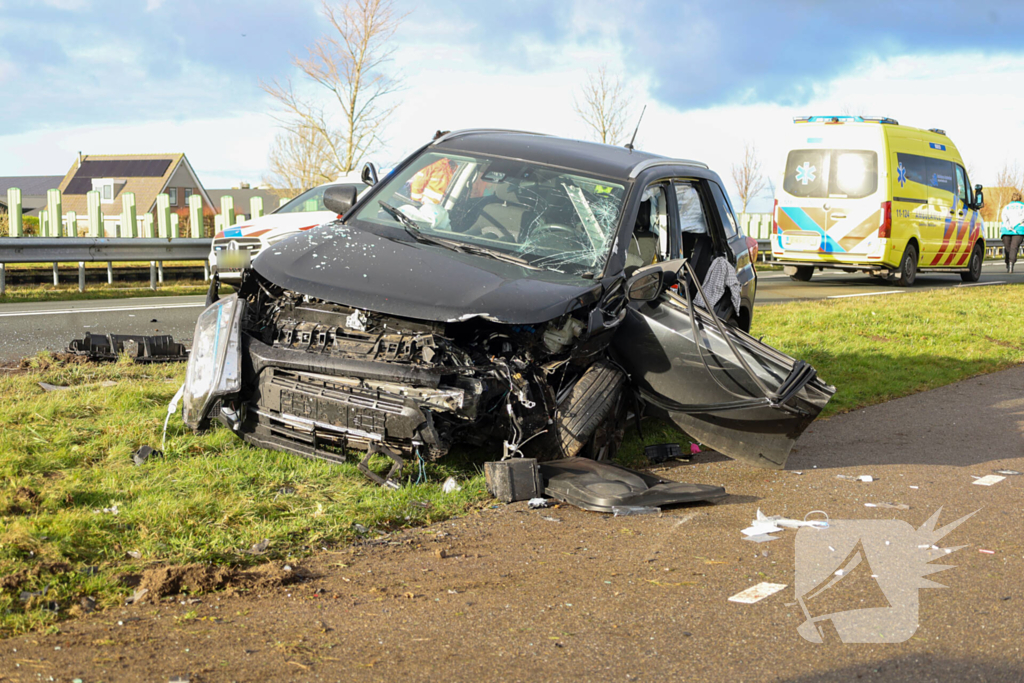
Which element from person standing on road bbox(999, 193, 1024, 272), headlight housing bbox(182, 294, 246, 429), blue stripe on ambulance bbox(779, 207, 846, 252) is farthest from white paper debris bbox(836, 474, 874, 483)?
person standing on road bbox(999, 193, 1024, 272)

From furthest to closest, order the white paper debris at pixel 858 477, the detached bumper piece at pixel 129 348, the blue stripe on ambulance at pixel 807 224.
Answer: the blue stripe on ambulance at pixel 807 224
the detached bumper piece at pixel 129 348
the white paper debris at pixel 858 477

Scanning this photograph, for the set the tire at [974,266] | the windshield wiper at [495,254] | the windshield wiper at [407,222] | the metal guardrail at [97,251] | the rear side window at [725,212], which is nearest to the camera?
the windshield wiper at [495,254]

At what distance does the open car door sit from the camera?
4742 millimetres

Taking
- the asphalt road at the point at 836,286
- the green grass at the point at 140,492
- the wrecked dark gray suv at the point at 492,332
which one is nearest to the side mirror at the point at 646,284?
the wrecked dark gray suv at the point at 492,332

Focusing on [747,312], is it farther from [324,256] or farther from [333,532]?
[333,532]

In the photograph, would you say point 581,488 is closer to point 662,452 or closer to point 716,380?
point 716,380

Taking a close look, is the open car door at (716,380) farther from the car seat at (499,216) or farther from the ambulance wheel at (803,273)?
the ambulance wheel at (803,273)

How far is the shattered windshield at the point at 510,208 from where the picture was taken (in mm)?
5078

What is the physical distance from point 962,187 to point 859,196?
4480 mm

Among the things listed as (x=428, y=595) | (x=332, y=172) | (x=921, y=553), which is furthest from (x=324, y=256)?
(x=332, y=172)

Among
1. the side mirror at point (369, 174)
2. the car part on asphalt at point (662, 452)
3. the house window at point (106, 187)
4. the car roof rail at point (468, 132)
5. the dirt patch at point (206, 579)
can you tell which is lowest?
the car part on asphalt at point (662, 452)

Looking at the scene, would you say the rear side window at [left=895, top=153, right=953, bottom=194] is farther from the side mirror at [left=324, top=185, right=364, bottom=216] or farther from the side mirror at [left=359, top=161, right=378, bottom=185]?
the side mirror at [left=324, top=185, right=364, bottom=216]

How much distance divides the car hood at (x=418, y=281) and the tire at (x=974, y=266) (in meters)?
20.3

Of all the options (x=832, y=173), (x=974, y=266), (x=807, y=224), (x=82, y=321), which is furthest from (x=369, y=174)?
(x=974, y=266)
